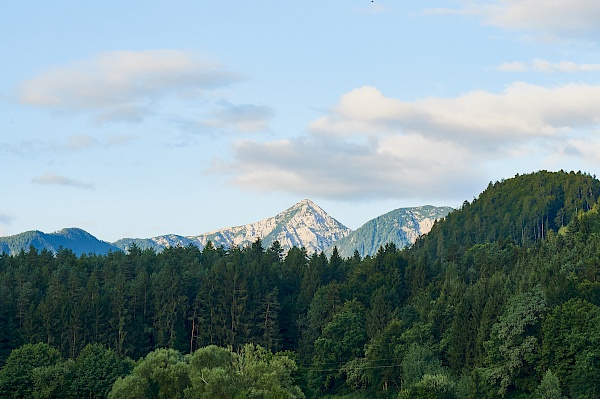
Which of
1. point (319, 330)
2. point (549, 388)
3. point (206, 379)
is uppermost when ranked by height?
point (319, 330)

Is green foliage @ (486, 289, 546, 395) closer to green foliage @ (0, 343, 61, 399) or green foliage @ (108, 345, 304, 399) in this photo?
green foliage @ (108, 345, 304, 399)

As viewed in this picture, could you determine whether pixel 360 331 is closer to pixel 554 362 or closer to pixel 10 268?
pixel 554 362

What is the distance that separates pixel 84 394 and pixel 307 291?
6564 centimetres

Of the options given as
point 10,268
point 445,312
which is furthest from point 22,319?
point 445,312

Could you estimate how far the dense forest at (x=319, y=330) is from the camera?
131 m

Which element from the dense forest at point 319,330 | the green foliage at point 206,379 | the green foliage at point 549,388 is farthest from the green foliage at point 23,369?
the green foliage at point 549,388

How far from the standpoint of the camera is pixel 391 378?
15362cm

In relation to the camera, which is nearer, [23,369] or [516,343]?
[516,343]

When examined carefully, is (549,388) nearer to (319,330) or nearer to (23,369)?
(319,330)

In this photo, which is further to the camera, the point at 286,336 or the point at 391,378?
the point at 286,336

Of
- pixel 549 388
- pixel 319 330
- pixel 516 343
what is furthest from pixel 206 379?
pixel 319 330

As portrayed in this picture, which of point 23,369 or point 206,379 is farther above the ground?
point 23,369

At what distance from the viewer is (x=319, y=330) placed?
180125 mm

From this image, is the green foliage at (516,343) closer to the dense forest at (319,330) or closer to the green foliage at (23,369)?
the dense forest at (319,330)
